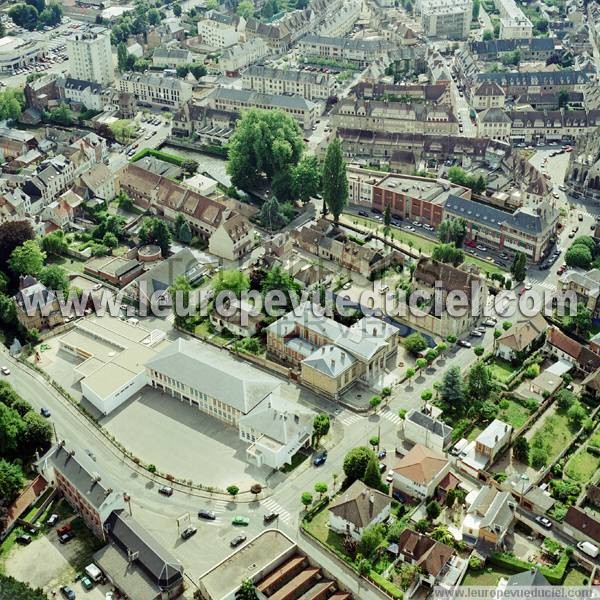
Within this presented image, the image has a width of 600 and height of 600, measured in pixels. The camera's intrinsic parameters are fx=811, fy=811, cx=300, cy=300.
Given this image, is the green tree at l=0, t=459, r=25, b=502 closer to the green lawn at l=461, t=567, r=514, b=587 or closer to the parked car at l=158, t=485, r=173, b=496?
the parked car at l=158, t=485, r=173, b=496

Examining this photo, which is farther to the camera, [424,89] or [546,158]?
[424,89]

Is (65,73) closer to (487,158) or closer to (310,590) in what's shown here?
(487,158)

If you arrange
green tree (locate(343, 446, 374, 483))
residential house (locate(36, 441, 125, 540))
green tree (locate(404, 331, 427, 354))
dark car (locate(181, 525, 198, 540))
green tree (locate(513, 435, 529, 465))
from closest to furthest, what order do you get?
residential house (locate(36, 441, 125, 540)), dark car (locate(181, 525, 198, 540)), green tree (locate(343, 446, 374, 483)), green tree (locate(513, 435, 529, 465)), green tree (locate(404, 331, 427, 354))

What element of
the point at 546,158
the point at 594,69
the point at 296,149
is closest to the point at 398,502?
the point at 296,149

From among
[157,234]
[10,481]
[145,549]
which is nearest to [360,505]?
[145,549]

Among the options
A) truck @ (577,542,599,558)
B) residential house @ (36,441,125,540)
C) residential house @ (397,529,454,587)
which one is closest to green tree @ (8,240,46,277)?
residential house @ (36,441,125,540)

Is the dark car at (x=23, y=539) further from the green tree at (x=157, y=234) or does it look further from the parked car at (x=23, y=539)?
the green tree at (x=157, y=234)

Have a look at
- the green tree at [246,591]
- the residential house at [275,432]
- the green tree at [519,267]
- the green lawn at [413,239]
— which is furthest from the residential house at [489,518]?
the green lawn at [413,239]
